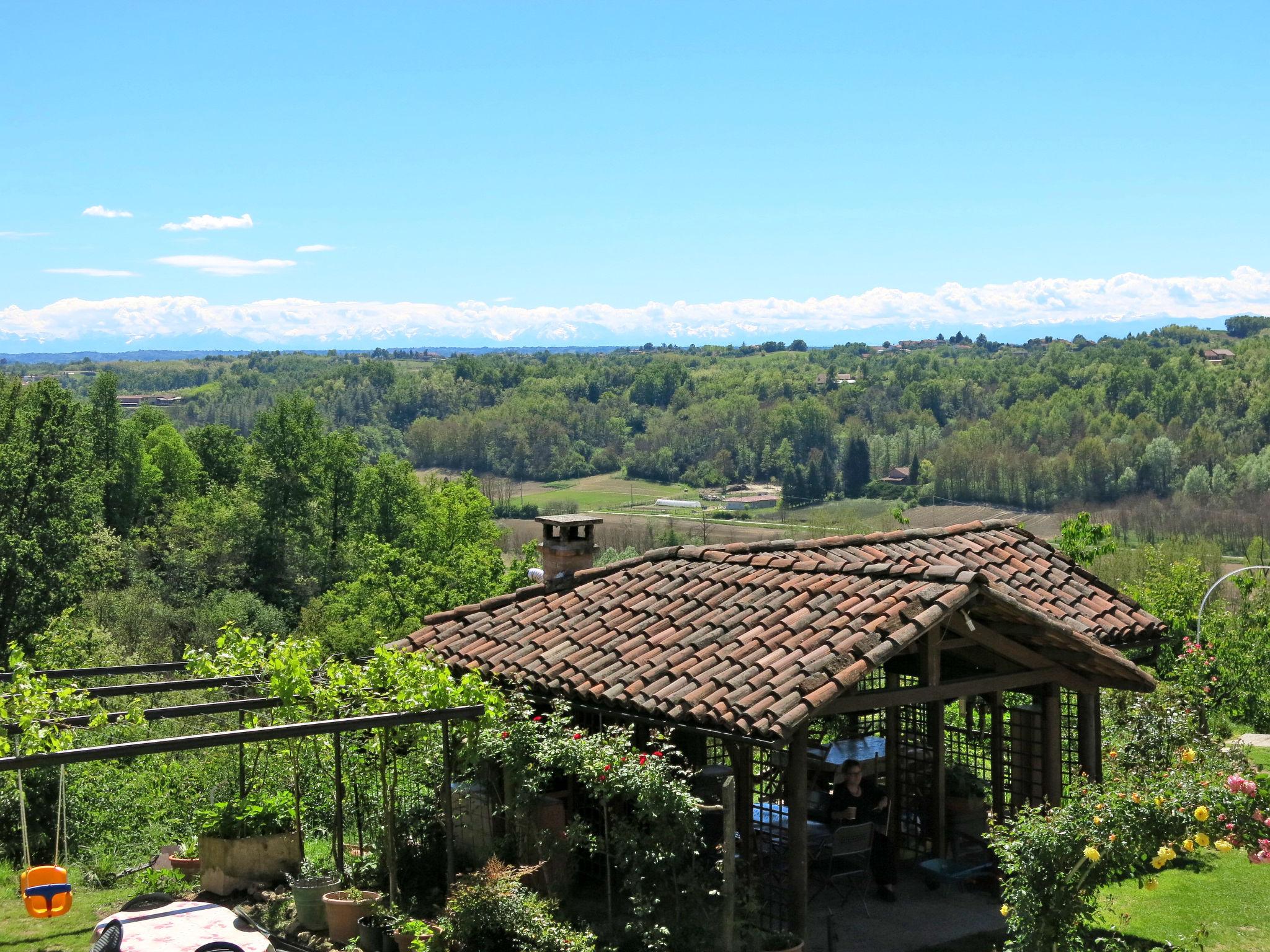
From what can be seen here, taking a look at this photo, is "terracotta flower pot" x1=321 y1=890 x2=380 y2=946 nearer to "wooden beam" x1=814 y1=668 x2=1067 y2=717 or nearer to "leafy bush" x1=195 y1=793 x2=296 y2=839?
"leafy bush" x1=195 y1=793 x2=296 y2=839

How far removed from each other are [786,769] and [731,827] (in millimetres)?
1317

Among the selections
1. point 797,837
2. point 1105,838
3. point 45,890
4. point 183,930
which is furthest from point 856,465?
point 45,890

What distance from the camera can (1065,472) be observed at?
464 ft

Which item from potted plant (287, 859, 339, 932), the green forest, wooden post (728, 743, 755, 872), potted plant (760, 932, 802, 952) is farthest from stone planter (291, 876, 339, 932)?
the green forest

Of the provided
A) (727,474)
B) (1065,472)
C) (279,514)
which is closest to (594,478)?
(727,474)

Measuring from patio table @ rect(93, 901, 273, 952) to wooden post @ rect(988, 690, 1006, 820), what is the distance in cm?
725

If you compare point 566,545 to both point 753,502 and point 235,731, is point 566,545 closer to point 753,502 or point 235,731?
point 235,731

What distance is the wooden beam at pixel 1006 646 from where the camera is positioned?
10180 mm

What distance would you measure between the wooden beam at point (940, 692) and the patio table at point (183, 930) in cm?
450

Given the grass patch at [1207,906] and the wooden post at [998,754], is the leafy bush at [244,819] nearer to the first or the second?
the wooden post at [998,754]

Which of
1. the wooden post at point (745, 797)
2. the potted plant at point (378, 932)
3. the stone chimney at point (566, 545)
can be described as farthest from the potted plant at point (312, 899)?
the stone chimney at point (566, 545)

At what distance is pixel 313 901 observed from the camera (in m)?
9.66

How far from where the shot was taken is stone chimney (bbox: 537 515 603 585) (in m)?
13.1

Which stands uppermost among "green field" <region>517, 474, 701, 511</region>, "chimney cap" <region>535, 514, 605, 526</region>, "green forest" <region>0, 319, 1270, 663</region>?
"chimney cap" <region>535, 514, 605, 526</region>
